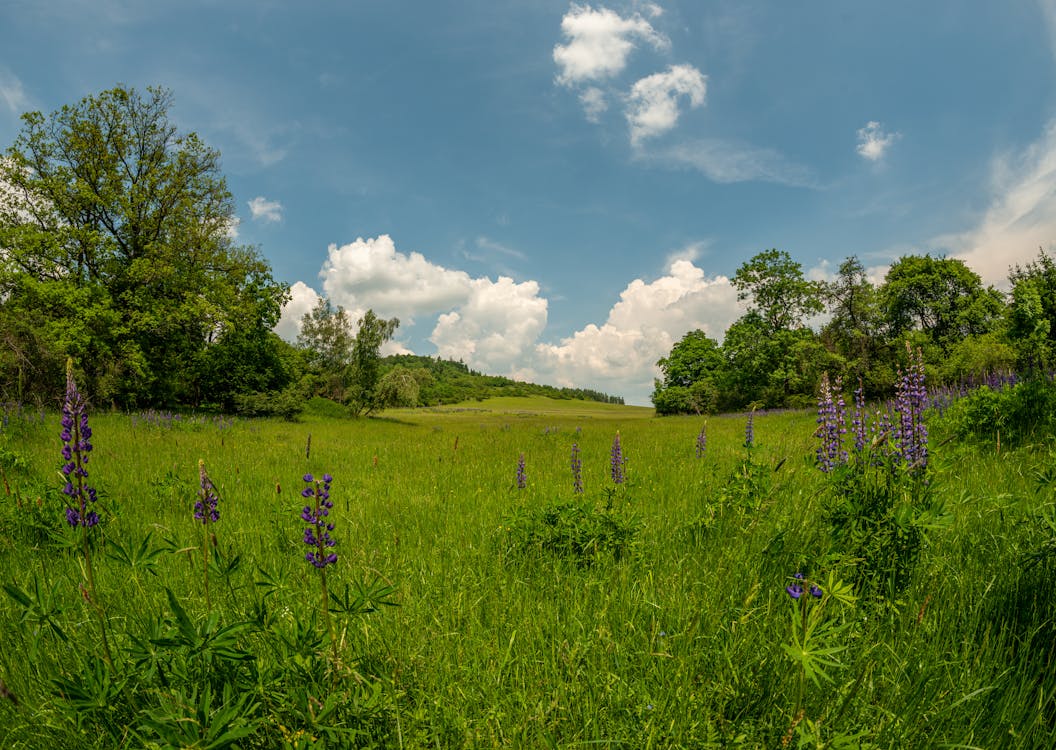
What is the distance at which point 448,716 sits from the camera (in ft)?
6.05

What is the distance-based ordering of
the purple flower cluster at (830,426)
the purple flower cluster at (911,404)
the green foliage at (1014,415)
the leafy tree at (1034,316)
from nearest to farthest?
the purple flower cluster at (911,404) → the purple flower cluster at (830,426) → the green foliage at (1014,415) → the leafy tree at (1034,316)

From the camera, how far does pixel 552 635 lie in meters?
2.48

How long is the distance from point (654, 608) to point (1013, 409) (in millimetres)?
8661

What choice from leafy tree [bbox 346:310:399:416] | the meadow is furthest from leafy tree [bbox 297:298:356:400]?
the meadow

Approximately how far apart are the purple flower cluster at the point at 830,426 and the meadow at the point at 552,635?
47 cm

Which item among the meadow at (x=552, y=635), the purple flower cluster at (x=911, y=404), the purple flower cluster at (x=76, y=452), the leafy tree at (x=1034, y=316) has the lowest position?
the meadow at (x=552, y=635)

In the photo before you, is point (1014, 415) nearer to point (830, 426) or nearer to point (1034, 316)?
point (830, 426)

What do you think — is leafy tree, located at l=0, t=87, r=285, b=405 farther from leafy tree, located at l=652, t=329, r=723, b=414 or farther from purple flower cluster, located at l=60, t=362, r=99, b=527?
leafy tree, located at l=652, t=329, r=723, b=414

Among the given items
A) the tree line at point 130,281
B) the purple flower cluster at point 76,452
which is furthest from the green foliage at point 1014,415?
the tree line at point 130,281

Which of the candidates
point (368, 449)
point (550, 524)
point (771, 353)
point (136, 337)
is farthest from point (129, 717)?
point (771, 353)

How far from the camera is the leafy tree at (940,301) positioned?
36.5 m

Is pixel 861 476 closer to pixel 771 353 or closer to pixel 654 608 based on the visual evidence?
pixel 654 608

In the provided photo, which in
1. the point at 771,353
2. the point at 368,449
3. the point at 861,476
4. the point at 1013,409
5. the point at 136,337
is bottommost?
the point at 368,449

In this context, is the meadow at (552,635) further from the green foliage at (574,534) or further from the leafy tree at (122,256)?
the leafy tree at (122,256)
